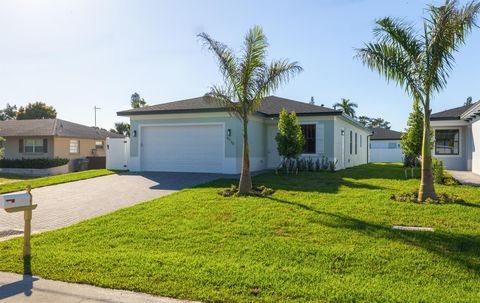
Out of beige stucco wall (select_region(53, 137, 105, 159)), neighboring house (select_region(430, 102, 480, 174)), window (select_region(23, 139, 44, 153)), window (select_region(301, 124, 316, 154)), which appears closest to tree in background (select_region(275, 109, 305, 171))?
window (select_region(301, 124, 316, 154))

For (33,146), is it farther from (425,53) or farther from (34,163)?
(425,53)

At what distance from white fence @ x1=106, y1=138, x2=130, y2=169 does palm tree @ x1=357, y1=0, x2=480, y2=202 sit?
14031mm

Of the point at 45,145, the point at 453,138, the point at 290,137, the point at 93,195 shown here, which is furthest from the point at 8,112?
the point at 453,138

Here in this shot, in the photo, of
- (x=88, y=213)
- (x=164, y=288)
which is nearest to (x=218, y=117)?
(x=88, y=213)

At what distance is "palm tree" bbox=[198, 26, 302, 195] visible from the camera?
36.9 feet

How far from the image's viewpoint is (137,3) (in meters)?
10.1

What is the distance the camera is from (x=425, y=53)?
955 centimetres

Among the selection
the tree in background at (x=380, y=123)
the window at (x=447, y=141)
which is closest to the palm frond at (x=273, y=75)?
the window at (x=447, y=141)

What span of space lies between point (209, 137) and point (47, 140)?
1612cm

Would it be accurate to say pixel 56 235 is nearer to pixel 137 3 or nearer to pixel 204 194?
pixel 204 194

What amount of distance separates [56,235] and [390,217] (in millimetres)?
6802

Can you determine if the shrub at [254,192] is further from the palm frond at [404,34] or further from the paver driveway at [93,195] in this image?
the palm frond at [404,34]

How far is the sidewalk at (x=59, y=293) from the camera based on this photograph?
4.34 m

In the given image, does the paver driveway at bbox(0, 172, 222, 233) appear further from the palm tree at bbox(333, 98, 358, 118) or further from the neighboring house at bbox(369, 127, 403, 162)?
the palm tree at bbox(333, 98, 358, 118)
